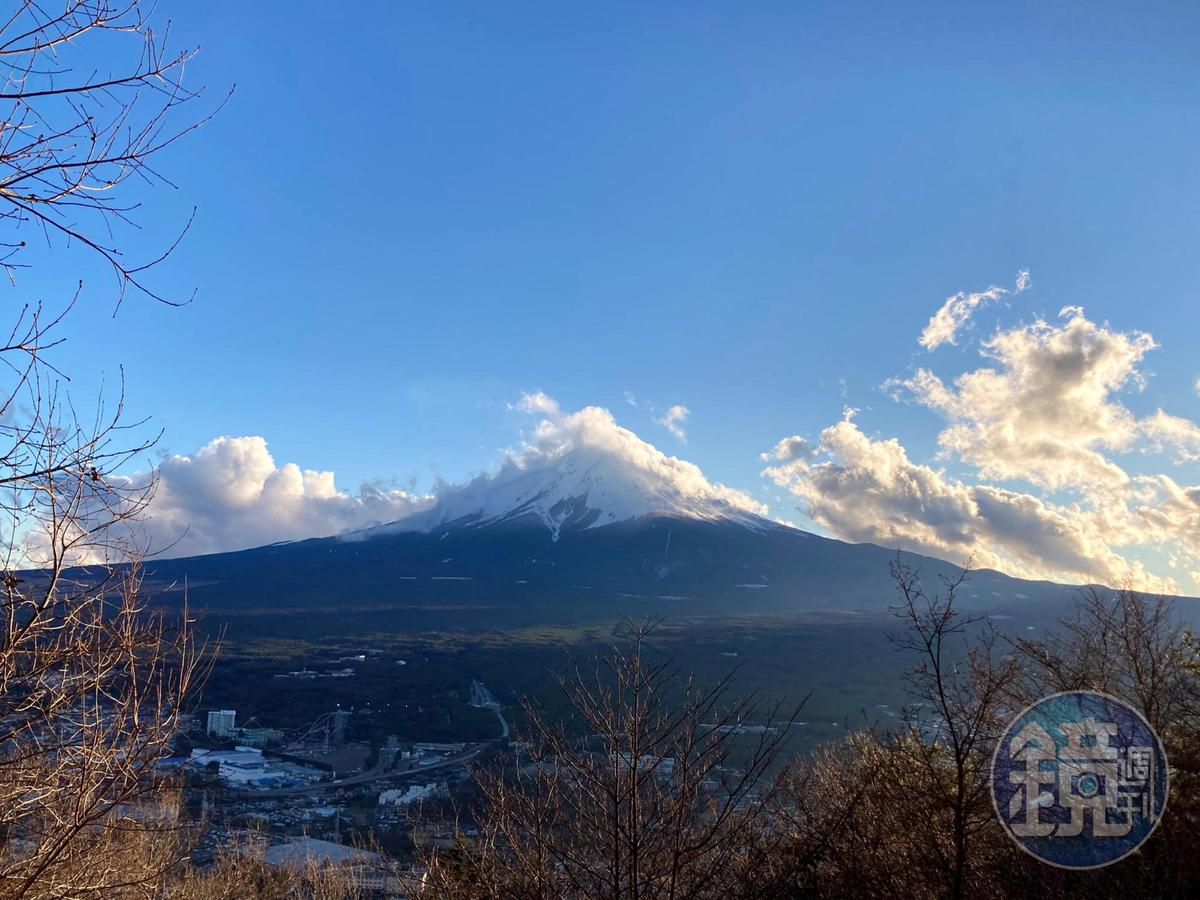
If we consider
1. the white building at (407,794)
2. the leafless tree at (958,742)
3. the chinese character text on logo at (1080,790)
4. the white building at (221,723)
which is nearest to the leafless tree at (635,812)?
the leafless tree at (958,742)

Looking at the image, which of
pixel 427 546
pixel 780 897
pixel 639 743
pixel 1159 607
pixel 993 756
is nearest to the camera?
pixel 639 743

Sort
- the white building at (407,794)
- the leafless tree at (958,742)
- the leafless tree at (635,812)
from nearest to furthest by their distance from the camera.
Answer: the leafless tree at (635,812), the leafless tree at (958,742), the white building at (407,794)

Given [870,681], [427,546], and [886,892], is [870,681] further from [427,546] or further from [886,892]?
[427,546]

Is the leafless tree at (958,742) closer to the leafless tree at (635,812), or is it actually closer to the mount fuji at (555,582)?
the leafless tree at (635,812)

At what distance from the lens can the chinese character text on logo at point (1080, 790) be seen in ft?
25.4

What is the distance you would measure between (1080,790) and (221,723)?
66.0 meters

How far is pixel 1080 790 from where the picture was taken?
26.8 feet

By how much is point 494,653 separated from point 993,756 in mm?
85072

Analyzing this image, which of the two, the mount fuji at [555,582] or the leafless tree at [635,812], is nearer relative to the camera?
the leafless tree at [635,812]

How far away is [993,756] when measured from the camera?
299 inches

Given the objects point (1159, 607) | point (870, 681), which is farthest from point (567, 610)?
Answer: point (1159, 607)

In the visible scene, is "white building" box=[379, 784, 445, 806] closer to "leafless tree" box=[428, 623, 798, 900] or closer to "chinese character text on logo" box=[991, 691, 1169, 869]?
"leafless tree" box=[428, 623, 798, 900]

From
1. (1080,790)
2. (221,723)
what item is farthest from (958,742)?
(221,723)

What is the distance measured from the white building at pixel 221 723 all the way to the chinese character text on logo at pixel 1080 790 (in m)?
63.6
